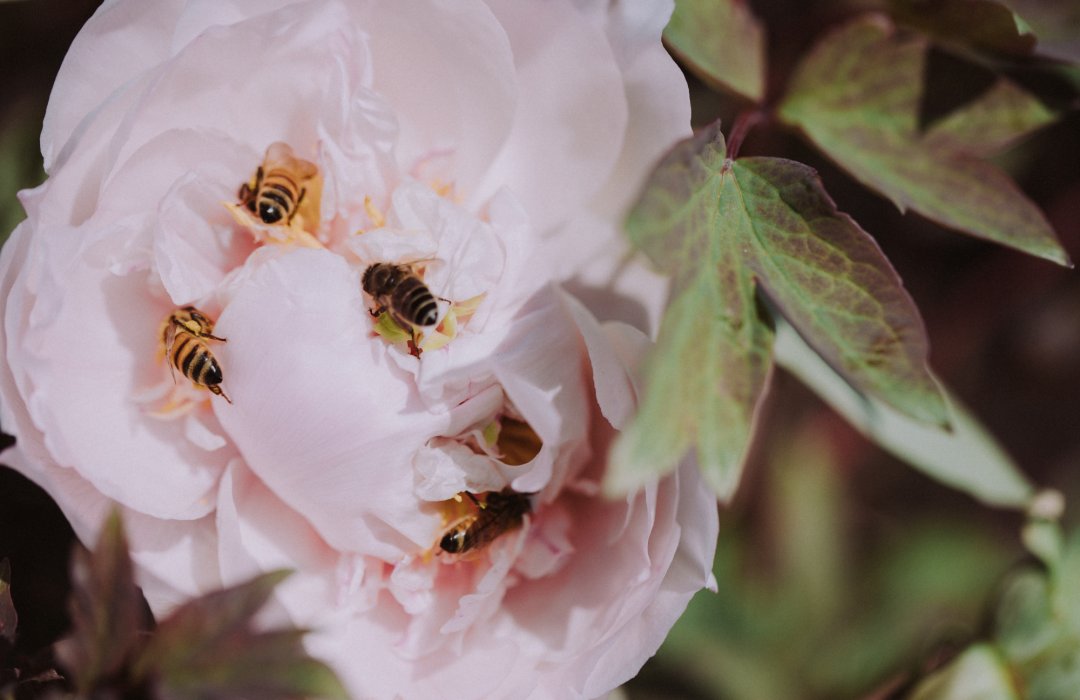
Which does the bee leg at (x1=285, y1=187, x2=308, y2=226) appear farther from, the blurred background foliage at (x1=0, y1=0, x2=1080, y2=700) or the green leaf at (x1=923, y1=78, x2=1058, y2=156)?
the green leaf at (x1=923, y1=78, x2=1058, y2=156)

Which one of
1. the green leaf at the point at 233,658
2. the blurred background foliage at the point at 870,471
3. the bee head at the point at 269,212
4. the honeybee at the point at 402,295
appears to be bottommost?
the blurred background foliage at the point at 870,471

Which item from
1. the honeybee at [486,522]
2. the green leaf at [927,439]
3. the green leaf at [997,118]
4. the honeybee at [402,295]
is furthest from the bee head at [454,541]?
the green leaf at [997,118]

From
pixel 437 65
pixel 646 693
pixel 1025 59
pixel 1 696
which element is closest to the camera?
pixel 1 696

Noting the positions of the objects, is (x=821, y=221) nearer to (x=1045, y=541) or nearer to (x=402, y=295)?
(x=402, y=295)

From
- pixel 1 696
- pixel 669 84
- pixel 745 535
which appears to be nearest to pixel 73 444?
pixel 1 696

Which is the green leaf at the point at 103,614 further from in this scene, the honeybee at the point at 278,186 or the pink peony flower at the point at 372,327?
the honeybee at the point at 278,186

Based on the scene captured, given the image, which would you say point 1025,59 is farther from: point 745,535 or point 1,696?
point 1,696
